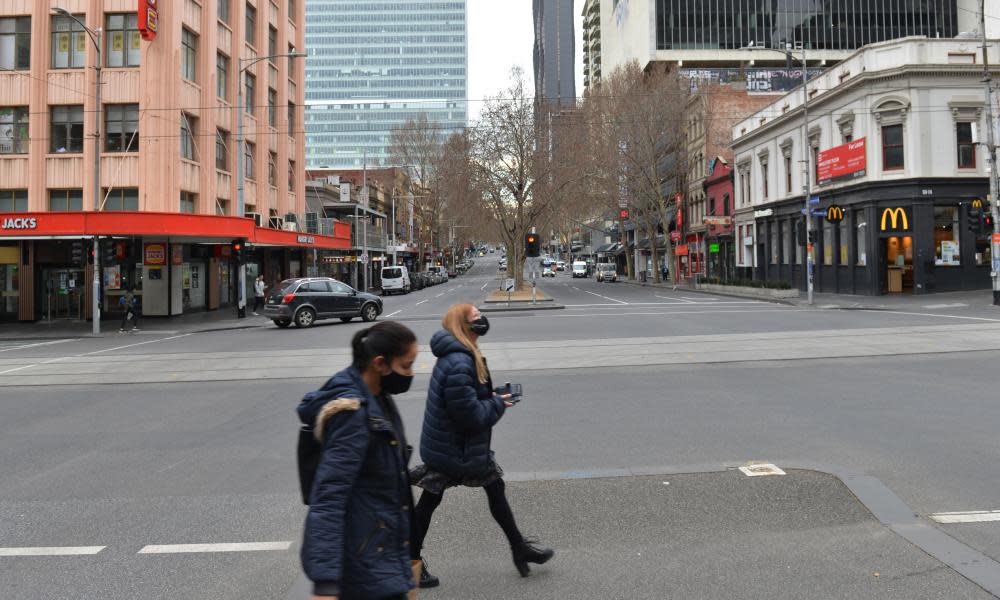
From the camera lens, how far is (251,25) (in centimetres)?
3891

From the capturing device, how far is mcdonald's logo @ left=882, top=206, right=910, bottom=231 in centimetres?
3306

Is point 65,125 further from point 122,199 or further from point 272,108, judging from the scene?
point 272,108

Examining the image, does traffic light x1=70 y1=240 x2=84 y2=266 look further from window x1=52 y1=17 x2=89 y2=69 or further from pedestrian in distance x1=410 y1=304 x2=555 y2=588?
pedestrian in distance x1=410 y1=304 x2=555 y2=588

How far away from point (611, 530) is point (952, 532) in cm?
231

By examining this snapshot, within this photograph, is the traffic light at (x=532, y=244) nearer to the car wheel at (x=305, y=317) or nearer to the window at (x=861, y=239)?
the car wheel at (x=305, y=317)

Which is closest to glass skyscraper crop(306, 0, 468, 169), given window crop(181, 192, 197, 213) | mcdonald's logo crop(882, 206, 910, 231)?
window crop(181, 192, 197, 213)

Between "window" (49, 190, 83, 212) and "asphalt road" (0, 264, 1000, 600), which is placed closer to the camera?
"asphalt road" (0, 264, 1000, 600)

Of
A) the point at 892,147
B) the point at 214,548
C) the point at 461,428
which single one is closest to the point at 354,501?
the point at 461,428

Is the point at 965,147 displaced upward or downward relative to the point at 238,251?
upward

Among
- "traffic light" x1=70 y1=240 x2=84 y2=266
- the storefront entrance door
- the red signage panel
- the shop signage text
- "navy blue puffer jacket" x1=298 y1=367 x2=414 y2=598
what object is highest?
the red signage panel

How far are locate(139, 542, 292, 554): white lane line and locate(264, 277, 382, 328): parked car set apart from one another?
20.8 meters

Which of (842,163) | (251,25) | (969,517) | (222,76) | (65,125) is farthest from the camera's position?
(251,25)

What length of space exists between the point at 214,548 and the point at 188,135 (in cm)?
2980

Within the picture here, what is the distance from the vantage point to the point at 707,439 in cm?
770
